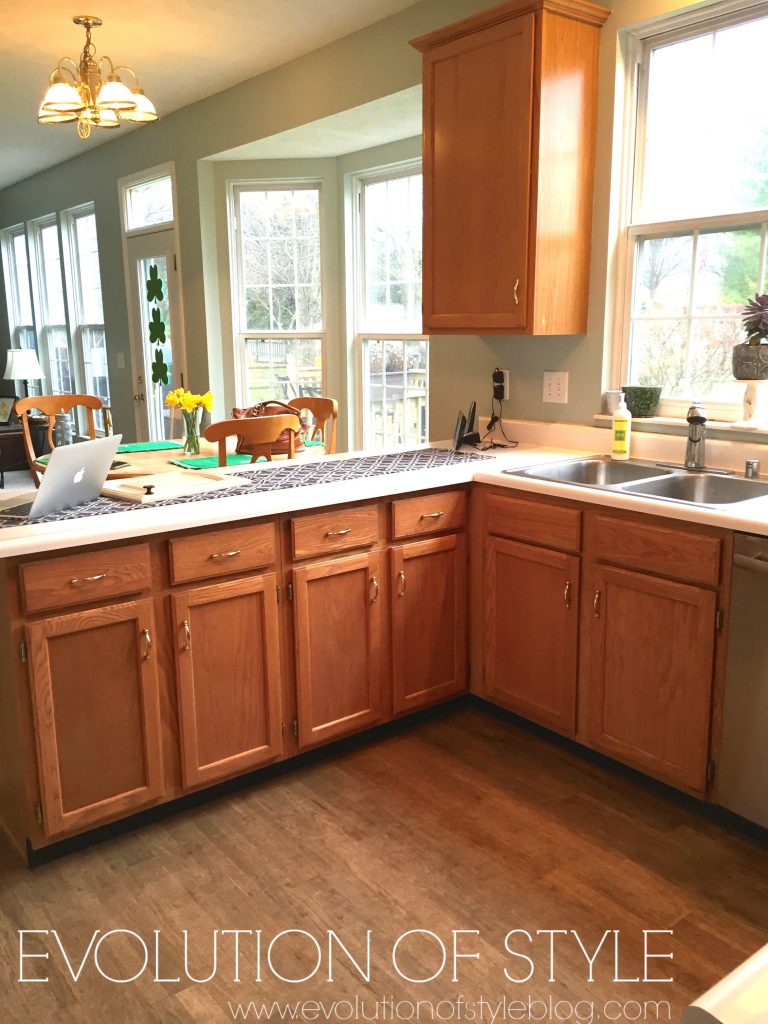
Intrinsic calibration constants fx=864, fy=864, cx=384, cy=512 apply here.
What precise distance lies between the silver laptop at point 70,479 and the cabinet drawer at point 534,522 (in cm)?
121

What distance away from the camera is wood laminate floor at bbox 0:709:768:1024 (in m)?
1.80

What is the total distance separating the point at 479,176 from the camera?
2.99 meters

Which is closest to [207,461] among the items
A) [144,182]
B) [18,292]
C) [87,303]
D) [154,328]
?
[154,328]

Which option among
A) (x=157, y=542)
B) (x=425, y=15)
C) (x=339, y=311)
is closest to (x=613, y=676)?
(x=157, y=542)

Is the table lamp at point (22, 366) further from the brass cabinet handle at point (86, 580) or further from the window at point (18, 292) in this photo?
the brass cabinet handle at point (86, 580)

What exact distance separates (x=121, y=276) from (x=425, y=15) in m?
3.69

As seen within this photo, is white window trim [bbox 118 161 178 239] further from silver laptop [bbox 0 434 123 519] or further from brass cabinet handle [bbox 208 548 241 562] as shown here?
brass cabinet handle [bbox 208 548 241 562]

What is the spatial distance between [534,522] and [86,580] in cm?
134

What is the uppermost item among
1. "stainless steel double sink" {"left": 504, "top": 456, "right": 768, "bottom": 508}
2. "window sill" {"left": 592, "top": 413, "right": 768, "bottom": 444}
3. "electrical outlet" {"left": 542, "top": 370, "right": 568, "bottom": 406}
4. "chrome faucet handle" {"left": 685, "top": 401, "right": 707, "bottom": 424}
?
"electrical outlet" {"left": 542, "top": 370, "right": 568, "bottom": 406}

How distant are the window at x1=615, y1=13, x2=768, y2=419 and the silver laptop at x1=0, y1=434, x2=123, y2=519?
72.8 inches

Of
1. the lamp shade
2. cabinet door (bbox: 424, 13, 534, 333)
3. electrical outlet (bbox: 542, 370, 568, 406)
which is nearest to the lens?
cabinet door (bbox: 424, 13, 534, 333)

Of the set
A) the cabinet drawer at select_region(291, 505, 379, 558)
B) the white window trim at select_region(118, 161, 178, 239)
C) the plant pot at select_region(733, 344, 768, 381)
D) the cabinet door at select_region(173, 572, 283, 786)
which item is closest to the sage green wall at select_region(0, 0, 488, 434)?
the white window trim at select_region(118, 161, 178, 239)

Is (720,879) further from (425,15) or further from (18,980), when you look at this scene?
(425,15)

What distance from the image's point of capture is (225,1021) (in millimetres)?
1724
